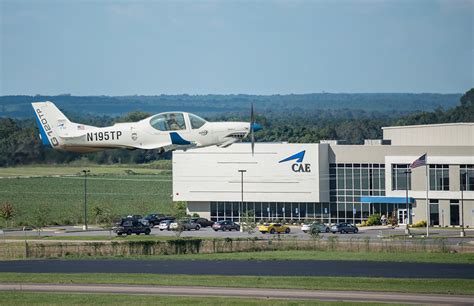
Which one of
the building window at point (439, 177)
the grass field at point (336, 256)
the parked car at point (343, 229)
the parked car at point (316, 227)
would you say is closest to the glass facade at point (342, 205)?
the building window at point (439, 177)

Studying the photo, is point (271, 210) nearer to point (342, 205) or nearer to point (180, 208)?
point (342, 205)

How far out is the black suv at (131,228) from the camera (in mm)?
107750

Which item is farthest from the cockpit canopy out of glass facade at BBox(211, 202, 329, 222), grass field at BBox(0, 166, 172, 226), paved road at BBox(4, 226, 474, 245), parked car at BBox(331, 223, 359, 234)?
glass facade at BBox(211, 202, 329, 222)

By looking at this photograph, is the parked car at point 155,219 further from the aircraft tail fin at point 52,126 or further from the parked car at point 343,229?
the aircraft tail fin at point 52,126

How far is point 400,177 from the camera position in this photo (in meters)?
122

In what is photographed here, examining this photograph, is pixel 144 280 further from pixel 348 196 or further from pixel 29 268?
pixel 348 196

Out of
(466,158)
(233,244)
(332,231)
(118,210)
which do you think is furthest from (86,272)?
(118,210)

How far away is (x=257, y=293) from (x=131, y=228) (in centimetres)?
4886

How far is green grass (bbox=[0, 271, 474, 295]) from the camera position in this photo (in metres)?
62.4

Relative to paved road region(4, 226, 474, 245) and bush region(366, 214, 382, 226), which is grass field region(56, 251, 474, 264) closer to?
paved road region(4, 226, 474, 245)

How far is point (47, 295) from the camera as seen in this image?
60.4m

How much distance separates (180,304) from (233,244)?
34.9 metres

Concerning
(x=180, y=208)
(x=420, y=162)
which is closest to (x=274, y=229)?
(x=420, y=162)

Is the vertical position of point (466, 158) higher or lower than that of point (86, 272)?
higher
